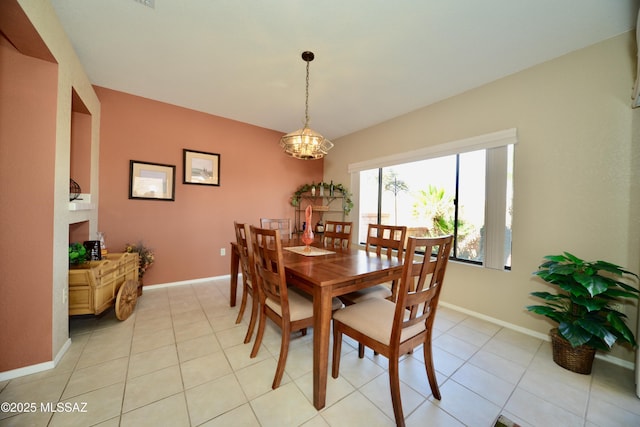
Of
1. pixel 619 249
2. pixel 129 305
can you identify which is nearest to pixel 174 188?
pixel 129 305

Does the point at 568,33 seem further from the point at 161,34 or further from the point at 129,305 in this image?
the point at 129,305

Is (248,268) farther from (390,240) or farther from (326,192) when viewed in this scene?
(326,192)

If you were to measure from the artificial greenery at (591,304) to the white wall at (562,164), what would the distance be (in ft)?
0.98

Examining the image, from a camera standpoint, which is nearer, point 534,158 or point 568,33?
point 568,33

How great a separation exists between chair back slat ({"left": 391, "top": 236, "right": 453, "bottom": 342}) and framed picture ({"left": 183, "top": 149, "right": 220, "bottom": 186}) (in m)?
3.23

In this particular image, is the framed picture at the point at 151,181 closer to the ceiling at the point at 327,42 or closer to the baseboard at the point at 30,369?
the ceiling at the point at 327,42

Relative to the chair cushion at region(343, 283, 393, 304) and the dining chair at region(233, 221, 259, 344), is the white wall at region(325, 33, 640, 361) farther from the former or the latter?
the dining chair at region(233, 221, 259, 344)

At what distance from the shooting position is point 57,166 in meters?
1.56

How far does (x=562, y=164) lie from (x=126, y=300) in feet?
Answer: 13.9

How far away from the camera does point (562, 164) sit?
1.96 m

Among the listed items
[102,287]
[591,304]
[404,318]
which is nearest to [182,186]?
[102,287]

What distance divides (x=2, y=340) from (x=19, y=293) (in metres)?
0.29

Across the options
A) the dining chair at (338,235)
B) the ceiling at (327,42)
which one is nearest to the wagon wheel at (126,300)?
the dining chair at (338,235)

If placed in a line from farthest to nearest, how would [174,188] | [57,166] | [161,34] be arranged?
[174,188], [161,34], [57,166]
